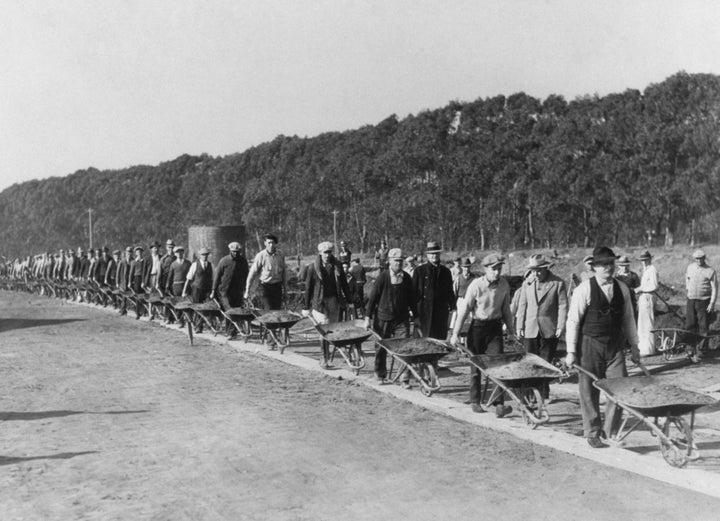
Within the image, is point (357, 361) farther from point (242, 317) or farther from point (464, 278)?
point (242, 317)

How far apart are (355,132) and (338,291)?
63.1 meters

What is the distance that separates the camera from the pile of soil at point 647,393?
683 centimetres

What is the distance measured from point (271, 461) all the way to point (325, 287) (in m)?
6.32

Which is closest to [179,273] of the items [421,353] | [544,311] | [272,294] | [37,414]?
[272,294]

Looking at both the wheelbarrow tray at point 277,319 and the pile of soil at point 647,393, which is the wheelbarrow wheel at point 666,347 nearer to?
the wheelbarrow tray at point 277,319

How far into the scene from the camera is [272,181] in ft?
252

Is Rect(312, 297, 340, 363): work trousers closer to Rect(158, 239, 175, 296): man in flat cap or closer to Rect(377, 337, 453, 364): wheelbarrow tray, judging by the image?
Rect(377, 337, 453, 364): wheelbarrow tray

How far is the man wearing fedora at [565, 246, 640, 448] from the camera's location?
754cm

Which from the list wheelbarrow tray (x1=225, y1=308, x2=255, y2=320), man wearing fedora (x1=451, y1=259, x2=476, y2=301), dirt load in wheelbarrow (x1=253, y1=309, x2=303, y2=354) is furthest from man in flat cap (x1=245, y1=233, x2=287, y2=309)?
man wearing fedora (x1=451, y1=259, x2=476, y2=301)

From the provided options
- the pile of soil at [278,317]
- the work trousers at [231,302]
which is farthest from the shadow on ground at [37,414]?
the work trousers at [231,302]

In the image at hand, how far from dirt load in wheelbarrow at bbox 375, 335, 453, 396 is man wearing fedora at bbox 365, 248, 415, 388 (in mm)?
680

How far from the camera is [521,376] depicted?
820 cm

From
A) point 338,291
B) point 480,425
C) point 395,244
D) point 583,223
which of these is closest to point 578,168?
point 583,223

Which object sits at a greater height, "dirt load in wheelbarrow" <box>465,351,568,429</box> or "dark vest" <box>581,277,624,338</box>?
"dark vest" <box>581,277,624,338</box>
